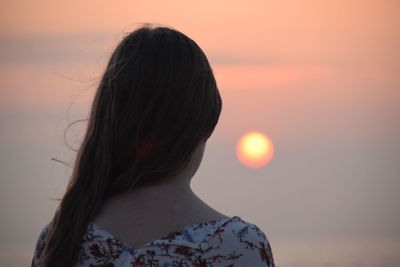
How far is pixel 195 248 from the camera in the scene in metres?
2.84

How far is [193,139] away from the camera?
2869 mm

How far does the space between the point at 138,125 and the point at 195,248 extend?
430mm

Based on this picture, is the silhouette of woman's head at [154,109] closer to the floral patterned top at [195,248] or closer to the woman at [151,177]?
the woman at [151,177]

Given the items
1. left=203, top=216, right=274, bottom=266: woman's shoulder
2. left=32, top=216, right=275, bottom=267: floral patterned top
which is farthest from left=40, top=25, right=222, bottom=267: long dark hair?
left=203, top=216, right=274, bottom=266: woman's shoulder

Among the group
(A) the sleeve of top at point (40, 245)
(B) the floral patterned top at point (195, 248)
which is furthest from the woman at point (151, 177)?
(A) the sleeve of top at point (40, 245)

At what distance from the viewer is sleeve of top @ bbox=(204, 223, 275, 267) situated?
285 cm

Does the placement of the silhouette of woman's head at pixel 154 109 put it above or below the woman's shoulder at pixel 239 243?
above

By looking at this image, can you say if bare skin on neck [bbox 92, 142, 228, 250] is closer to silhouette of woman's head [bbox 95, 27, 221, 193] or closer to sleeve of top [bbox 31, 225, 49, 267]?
silhouette of woman's head [bbox 95, 27, 221, 193]

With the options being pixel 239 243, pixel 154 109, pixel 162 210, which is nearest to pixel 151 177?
pixel 162 210

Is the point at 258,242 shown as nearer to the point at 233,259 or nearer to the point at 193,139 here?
the point at 233,259

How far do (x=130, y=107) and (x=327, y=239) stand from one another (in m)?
103

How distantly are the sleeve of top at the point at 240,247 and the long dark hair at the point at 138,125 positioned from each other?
258 mm

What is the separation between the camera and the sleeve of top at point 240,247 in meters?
2.85

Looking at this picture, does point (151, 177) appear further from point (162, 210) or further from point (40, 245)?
point (40, 245)
